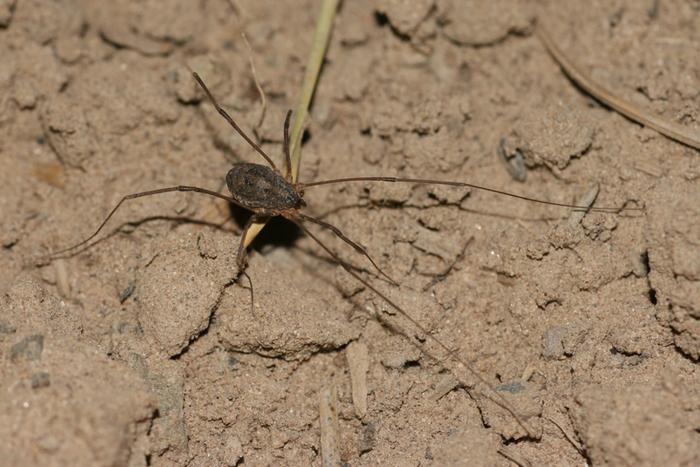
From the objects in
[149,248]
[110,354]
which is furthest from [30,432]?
[149,248]

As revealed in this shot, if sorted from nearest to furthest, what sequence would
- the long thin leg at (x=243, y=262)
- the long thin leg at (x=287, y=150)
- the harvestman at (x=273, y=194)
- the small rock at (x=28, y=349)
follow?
1. the small rock at (x=28, y=349)
2. the long thin leg at (x=243, y=262)
3. the harvestman at (x=273, y=194)
4. the long thin leg at (x=287, y=150)

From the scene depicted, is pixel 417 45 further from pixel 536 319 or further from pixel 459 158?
pixel 536 319

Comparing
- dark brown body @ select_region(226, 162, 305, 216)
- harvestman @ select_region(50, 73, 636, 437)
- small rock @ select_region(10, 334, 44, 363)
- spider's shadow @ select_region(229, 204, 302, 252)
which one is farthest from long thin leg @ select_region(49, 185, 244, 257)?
small rock @ select_region(10, 334, 44, 363)

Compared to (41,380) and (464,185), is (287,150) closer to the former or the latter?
(464,185)

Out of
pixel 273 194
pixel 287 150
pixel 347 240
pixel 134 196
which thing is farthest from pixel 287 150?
pixel 134 196

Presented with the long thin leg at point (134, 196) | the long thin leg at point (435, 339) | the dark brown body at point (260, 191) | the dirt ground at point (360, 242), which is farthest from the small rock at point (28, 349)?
the long thin leg at point (435, 339)

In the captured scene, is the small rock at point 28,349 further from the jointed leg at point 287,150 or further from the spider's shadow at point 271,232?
the jointed leg at point 287,150
